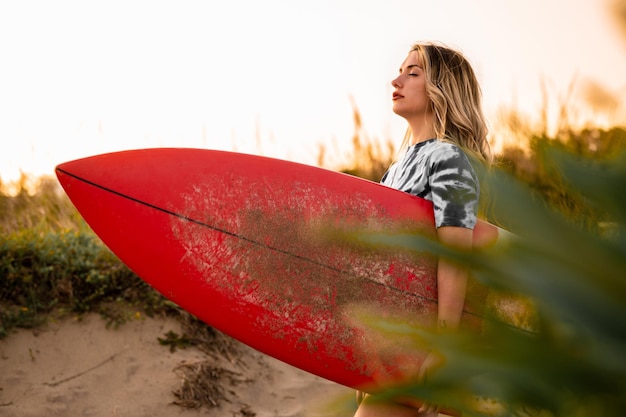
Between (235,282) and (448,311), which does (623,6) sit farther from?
(235,282)

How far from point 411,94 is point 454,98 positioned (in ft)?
0.50

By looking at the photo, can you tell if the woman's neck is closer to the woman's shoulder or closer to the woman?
the woman

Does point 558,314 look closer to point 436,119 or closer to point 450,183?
point 450,183

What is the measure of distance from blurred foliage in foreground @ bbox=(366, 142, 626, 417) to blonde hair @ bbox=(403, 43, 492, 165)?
2.02 meters

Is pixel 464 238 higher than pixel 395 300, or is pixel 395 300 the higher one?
pixel 464 238

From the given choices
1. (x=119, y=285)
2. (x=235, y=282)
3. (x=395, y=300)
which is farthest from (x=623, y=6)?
(x=119, y=285)

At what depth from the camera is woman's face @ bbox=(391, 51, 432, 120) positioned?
7.61 feet

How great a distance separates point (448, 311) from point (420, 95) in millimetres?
774

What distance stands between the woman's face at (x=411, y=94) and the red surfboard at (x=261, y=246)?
297 millimetres

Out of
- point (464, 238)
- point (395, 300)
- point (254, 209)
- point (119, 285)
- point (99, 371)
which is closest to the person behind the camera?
point (464, 238)

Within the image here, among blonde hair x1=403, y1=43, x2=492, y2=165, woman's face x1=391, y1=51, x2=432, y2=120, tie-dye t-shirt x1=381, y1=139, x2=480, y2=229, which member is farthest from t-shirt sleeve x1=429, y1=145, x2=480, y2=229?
woman's face x1=391, y1=51, x2=432, y2=120

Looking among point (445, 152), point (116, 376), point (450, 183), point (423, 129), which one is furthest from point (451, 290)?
point (116, 376)

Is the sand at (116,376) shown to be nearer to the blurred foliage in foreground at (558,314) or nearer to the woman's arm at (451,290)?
the woman's arm at (451,290)

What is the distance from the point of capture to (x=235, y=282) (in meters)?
2.34
